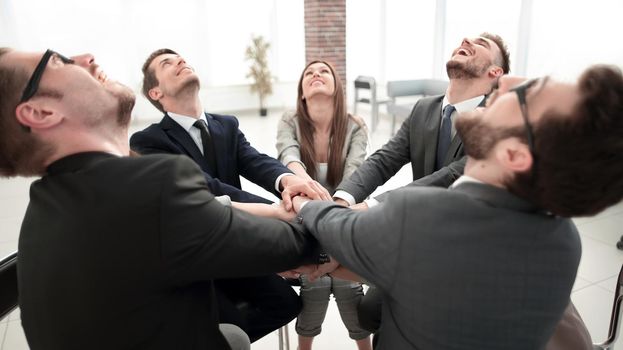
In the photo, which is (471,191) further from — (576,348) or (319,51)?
(319,51)

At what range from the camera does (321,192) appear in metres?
1.82

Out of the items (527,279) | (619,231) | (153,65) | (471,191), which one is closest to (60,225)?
(471,191)

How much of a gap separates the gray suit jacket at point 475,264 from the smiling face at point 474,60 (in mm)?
1199

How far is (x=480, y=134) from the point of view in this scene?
992mm

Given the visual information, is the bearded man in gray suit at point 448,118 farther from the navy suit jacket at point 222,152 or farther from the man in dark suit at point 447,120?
the navy suit jacket at point 222,152

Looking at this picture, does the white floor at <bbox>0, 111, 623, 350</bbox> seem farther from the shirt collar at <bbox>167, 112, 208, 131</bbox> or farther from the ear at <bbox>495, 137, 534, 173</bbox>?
the shirt collar at <bbox>167, 112, 208, 131</bbox>

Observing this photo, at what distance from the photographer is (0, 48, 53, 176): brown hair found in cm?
109

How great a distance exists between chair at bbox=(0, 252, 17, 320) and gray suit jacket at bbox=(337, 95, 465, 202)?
1385 millimetres

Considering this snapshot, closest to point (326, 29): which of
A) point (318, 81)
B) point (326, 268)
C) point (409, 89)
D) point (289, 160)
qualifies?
point (409, 89)

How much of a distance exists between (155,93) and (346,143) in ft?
3.56

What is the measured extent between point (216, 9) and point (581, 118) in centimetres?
982

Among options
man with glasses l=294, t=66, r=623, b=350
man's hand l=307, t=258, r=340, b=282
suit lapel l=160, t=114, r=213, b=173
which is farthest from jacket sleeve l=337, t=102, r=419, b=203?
man with glasses l=294, t=66, r=623, b=350

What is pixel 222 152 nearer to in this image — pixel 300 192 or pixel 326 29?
pixel 300 192

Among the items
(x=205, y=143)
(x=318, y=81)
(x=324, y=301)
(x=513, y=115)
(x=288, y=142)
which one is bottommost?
(x=324, y=301)
